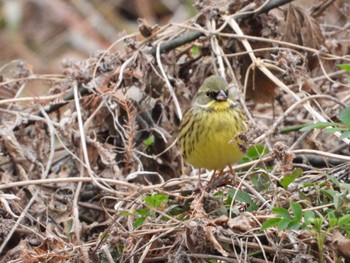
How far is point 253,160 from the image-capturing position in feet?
13.5

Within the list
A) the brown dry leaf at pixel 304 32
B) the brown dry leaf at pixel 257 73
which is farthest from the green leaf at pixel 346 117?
the brown dry leaf at pixel 304 32

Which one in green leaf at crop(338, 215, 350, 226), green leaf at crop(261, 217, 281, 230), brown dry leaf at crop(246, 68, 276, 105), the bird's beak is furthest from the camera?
brown dry leaf at crop(246, 68, 276, 105)

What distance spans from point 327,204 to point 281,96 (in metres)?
1.56

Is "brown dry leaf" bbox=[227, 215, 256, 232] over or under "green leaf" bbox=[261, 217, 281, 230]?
under

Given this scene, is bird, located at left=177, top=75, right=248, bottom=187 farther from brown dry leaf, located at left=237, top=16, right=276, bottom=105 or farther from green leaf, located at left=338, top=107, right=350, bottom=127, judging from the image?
green leaf, located at left=338, top=107, right=350, bottom=127

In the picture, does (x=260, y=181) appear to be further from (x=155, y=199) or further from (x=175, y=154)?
(x=175, y=154)

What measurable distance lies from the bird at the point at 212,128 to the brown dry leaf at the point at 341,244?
37.1 inches

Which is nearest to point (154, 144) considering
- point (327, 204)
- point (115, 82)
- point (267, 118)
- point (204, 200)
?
point (115, 82)

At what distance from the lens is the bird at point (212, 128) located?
4129mm

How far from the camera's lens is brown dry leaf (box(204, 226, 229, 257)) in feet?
10.8

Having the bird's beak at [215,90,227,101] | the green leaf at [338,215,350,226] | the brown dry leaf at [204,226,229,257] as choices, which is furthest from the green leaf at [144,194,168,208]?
the green leaf at [338,215,350,226]

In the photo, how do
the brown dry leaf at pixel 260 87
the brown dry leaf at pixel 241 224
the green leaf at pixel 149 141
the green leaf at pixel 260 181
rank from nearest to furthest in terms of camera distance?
the brown dry leaf at pixel 241 224, the green leaf at pixel 260 181, the green leaf at pixel 149 141, the brown dry leaf at pixel 260 87

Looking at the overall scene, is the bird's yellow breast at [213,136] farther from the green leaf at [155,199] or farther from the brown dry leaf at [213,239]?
the brown dry leaf at [213,239]

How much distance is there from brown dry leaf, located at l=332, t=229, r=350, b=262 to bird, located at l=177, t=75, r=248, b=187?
0.94 meters
